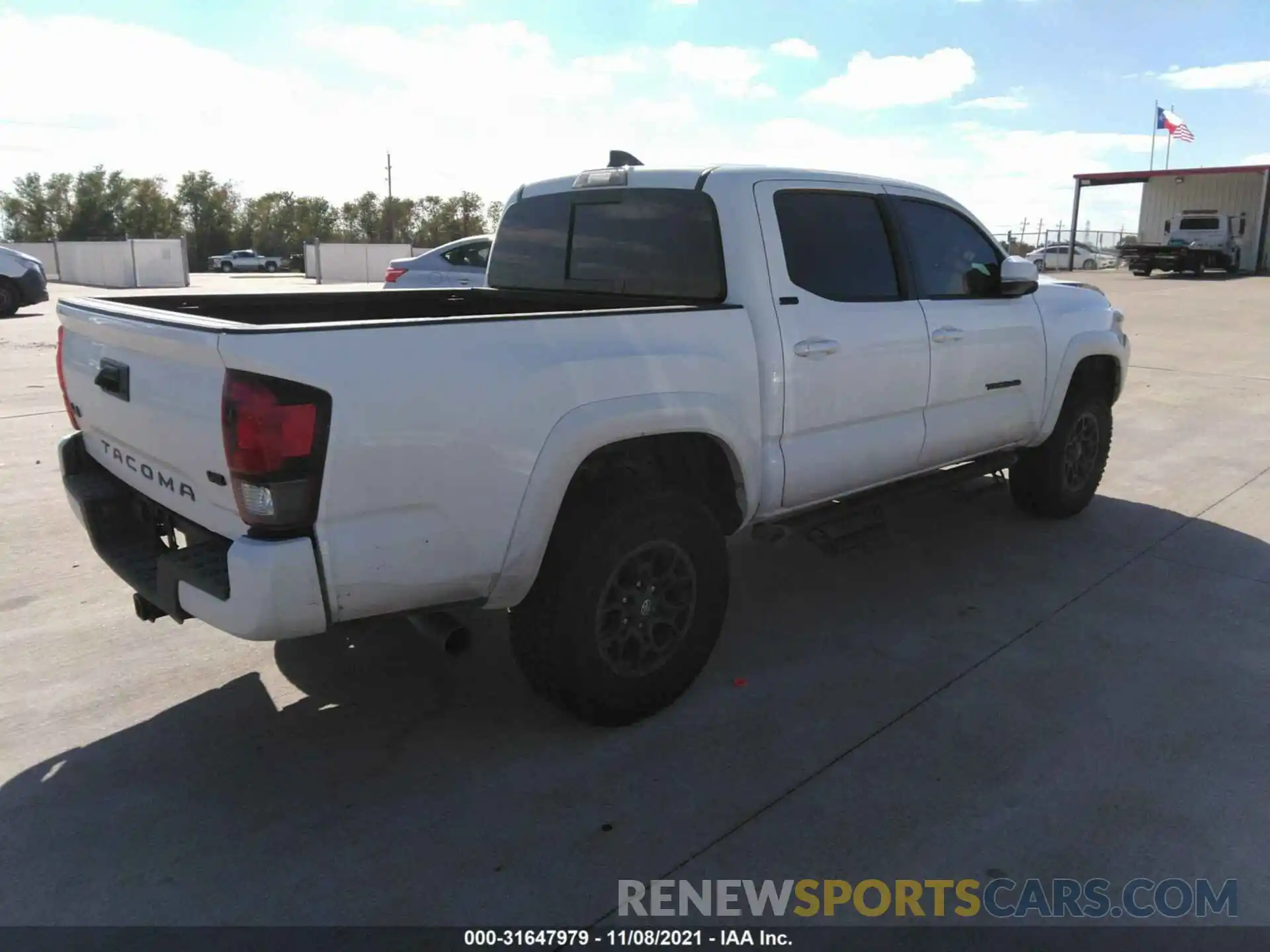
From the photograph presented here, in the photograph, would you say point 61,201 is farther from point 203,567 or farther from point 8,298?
point 203,567

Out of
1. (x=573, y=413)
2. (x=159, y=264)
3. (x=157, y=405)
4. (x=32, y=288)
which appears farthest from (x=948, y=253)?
(x=159, y=264)

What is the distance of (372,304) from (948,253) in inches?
112

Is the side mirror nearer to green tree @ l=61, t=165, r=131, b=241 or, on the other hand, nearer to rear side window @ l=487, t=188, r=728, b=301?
rear side window @ l=487, t=188, r=728, b=301

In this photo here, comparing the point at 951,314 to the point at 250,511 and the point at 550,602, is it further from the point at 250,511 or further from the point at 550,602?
the point at 250,511

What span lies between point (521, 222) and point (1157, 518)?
4.32m

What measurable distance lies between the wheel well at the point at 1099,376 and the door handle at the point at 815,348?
241cm

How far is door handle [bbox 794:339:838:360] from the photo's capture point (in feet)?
12.4

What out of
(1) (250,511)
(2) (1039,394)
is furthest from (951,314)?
(1) (250,511)

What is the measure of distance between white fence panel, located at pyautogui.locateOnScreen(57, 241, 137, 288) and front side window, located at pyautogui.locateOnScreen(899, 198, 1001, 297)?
34.6m

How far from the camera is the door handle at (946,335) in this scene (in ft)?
14.7

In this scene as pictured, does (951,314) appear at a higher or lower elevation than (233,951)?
higher

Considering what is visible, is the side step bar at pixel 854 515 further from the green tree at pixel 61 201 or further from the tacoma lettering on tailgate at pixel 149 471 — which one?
the green tree at pixel 61 201

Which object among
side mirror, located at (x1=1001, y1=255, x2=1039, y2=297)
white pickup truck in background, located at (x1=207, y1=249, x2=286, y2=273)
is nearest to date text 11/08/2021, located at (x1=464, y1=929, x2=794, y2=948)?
side mirror, located at (x1=1001, y1=255, x2=1039, y2=297)

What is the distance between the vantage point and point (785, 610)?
4.59 meters
